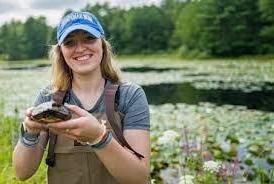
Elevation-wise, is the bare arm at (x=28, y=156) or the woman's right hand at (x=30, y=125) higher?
the woman's right hand at (x=30, y=125)

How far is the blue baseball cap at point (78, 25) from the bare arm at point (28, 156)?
0.57m

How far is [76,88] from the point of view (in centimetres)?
286

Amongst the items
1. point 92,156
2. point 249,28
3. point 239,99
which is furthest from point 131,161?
point 249,28

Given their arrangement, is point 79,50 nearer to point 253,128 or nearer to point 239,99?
point 253,128

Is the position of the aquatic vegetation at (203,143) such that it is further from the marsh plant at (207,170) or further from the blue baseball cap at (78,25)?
the blue baseball cap at (78,25)

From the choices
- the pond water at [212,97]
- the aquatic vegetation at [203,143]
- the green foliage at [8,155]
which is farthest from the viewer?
the pond water at [212,97]

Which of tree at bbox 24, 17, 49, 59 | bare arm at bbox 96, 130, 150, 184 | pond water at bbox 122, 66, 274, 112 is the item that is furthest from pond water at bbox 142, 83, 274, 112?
tree at bbox 24, 17, 49, 59

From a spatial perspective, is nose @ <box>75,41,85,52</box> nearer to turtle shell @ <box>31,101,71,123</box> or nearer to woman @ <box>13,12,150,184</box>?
woman @ <box>13,12,150,184</box>

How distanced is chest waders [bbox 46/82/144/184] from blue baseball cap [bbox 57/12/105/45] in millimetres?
302

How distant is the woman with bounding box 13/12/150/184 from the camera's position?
269cm

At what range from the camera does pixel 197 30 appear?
5506cm

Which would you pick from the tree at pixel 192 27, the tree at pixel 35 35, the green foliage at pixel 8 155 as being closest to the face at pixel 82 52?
the green foliage at pixel 8 155

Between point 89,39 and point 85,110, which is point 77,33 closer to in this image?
point 89,39

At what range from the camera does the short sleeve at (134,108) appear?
2.72 metres
